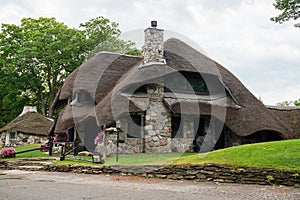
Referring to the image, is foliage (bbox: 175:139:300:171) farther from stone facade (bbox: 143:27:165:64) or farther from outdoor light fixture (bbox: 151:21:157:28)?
outdoor light fixture (bbox: 151:21:157:28)

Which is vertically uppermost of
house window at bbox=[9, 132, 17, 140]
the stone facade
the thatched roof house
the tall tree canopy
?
the tall tree canopy

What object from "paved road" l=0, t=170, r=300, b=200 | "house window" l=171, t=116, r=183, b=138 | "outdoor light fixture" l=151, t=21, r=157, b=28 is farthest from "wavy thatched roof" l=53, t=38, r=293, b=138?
"paved road" l=0, t=170, r=300, b=200

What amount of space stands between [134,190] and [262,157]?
4308 millimetres

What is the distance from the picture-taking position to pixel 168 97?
701 inches

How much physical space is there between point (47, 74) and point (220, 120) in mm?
24640

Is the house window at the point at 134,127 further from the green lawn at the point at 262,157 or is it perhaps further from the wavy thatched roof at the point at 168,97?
the green lawn at the point at 262,157

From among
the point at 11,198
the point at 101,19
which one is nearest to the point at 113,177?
the point at 11,198

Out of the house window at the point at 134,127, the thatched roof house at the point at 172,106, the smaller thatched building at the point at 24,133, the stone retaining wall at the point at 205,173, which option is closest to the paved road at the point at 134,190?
the stone retaining wall at the point at 205,173

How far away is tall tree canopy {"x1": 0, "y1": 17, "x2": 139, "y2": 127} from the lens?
33.5m

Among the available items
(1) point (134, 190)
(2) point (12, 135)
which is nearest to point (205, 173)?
(1) point (134, 190)

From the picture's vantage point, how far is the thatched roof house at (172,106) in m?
17.0

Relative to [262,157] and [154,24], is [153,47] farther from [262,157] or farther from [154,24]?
[262,157]

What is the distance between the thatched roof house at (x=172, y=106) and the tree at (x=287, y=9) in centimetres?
584

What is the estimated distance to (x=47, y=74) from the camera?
36.8 metres
